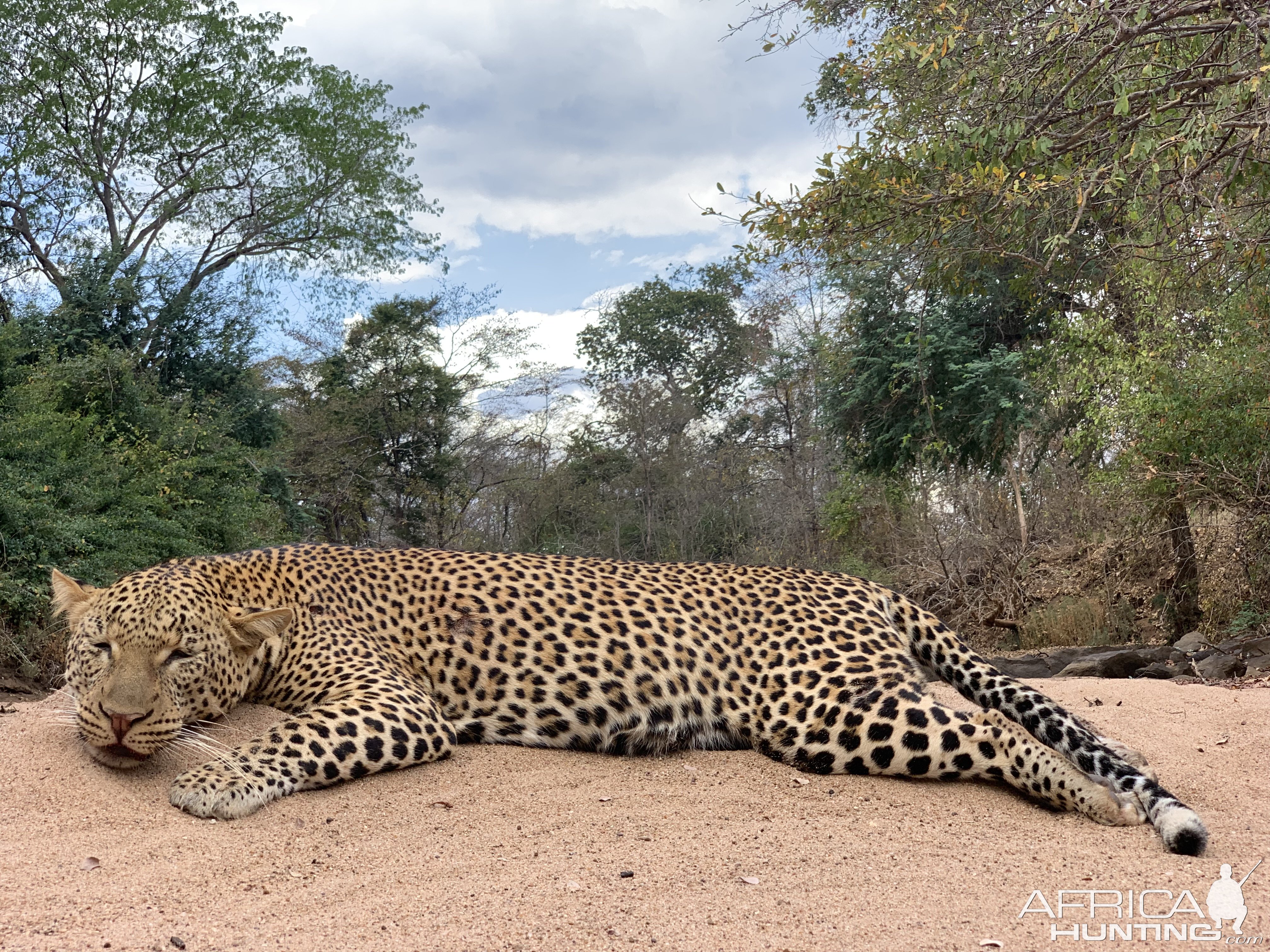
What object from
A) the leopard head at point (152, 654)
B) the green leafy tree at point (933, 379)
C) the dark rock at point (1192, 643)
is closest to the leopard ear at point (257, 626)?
the leopard head at point (152, 654)

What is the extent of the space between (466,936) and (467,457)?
28.0 m

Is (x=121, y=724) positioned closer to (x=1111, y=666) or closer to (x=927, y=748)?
(x=927, y=748)

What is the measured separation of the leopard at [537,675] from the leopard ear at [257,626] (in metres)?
0.01

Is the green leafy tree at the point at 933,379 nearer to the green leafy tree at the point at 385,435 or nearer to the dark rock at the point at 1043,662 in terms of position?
the dark rock at the point at 1043,662

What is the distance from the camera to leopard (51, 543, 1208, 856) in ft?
13.6

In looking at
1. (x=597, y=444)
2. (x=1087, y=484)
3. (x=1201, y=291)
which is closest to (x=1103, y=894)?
(x=1201, y=291)

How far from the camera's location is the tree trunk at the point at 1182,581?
1238cm

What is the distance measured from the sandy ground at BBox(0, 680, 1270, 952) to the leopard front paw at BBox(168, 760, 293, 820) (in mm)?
57

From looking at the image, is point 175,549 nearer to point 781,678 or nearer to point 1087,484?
point 781,678

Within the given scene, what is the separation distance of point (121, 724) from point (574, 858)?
75.6 inches

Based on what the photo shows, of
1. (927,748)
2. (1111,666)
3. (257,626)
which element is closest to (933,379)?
(1111,666)

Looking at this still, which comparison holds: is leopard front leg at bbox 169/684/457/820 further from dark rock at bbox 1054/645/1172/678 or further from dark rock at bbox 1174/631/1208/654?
dark rock at bbox 1174/631/1208/654

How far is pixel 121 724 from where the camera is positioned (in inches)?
156

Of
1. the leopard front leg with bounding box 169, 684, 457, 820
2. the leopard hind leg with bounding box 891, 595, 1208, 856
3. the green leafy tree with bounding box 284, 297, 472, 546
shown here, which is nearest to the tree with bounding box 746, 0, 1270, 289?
the leopard hind leg with bounding box 891, 595, 1208, 856
